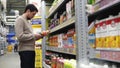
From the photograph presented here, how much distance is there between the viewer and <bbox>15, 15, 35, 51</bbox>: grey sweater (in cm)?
430

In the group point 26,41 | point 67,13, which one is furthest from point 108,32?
point 26,41

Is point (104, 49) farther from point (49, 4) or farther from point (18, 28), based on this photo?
point (49, 4)

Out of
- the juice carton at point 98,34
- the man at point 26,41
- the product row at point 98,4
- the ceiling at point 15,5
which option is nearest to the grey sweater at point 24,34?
the man at point 26,41

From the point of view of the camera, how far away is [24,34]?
4.37m

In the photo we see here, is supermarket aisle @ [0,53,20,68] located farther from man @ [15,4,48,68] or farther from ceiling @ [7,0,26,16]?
ceiling @ [7,0,26,16]

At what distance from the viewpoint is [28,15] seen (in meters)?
4.57

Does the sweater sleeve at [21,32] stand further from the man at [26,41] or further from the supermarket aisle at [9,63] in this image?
the supermarket aisle at [9,63]

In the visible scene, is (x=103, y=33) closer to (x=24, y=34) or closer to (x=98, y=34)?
(x=98, y=34)

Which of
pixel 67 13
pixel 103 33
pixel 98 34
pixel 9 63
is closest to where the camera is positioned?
pixel 103 33

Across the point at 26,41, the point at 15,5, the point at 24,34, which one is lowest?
the point at 26,41

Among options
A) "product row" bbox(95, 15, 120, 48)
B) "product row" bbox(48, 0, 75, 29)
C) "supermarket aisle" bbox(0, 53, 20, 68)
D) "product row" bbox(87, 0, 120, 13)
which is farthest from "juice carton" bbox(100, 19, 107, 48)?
"supermarket aisle" bbox(0, 53, 20, 68)

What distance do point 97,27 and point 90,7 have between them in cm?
22

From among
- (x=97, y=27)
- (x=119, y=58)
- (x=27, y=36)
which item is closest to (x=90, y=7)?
(x=97, y=27)

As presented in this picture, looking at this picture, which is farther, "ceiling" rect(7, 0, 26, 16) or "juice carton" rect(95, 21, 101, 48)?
"ceiling" rect(7, 0, 26, 16)
